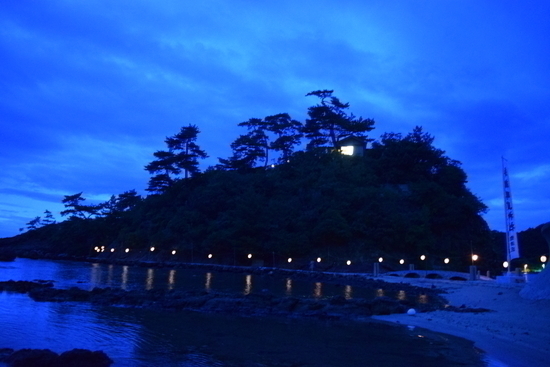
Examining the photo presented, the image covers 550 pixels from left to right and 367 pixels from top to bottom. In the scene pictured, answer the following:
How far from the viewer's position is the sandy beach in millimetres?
11094

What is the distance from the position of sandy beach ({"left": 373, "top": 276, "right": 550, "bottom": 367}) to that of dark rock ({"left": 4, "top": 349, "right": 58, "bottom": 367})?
9.26m

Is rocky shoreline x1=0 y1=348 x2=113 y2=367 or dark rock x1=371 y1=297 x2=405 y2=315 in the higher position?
dark rock x1=371 y1=297 x2=405 y2=315

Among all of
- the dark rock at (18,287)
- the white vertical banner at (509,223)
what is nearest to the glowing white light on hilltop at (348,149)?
the white vertical banner at (509,223)

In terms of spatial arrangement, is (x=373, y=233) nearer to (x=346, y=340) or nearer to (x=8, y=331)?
(x=346, y=340)

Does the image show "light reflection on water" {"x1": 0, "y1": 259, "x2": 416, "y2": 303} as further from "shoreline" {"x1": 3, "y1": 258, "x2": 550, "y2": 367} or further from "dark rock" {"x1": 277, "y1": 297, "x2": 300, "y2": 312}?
"dark rock" {"x1": 277, "y1": 297, "x2": 300, "y2": 312}

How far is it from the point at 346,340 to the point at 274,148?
54.1m

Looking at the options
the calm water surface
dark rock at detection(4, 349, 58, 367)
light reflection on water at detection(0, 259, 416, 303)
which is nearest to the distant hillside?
light reflection on water at detection(0, 259, 416, 303)

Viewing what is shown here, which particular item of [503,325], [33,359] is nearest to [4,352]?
[33,359]

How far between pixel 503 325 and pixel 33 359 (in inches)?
501

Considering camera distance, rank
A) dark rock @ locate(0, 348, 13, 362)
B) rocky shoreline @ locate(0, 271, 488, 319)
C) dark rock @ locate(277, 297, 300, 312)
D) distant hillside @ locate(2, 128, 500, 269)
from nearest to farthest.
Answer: dark rock @ locate(0, 348, 13, 362) < rocky shoreline @ locate(0, 271, 488, 319) < dark rock @ locate(277, 297, 300, 312) < distant hillside @ locate(2, 128, 500, 269)

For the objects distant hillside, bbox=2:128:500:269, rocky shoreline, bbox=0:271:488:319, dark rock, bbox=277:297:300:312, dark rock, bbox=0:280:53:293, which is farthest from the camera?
distant hillside, bbox=2:128:500:269

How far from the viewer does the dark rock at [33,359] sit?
9383 millimetres

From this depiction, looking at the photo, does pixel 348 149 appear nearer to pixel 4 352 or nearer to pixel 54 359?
pixel 4 352

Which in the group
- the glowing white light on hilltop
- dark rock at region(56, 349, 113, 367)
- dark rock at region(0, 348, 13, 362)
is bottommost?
dark rock at region(0, 348, 13, 362)
